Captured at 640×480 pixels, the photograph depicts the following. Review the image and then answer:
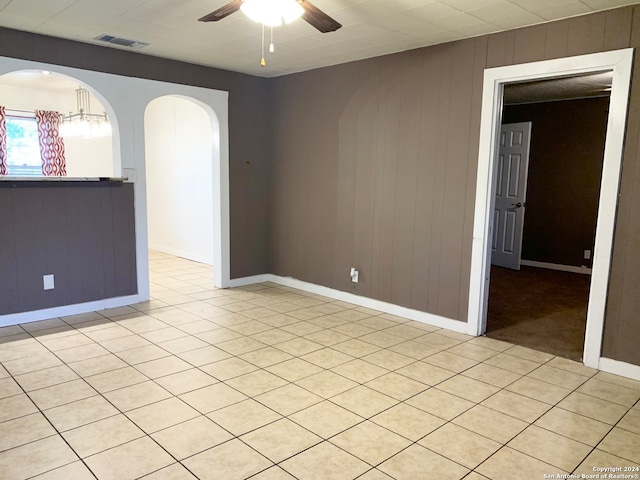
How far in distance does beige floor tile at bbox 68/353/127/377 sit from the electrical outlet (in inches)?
48.2

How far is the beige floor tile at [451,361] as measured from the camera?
10.6ft

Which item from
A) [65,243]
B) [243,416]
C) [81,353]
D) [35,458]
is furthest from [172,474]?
[65,243]

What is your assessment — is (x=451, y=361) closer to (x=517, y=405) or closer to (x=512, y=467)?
(x=517, y=405)

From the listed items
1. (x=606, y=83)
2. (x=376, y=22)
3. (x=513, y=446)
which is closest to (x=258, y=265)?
(x=376, y=22)

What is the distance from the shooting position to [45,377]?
2957 millimetres

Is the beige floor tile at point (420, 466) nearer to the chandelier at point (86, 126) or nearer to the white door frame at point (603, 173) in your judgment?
the white door frame at point (603, 173)

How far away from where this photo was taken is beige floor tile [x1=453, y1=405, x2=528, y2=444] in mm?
2393

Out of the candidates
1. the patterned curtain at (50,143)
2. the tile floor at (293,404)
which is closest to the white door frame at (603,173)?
the tile floor at (293,404)

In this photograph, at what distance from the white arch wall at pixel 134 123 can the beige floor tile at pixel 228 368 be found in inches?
71.9

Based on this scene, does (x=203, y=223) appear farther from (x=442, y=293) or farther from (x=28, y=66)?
(x=442, y=293)

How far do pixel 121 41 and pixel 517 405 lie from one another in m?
4.10

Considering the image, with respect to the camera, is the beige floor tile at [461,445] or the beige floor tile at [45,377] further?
the beige floor tile at [45,377]

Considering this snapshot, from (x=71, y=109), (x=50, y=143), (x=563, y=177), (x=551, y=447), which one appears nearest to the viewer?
(x=551, y=447)

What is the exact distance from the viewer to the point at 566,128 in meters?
6.49
